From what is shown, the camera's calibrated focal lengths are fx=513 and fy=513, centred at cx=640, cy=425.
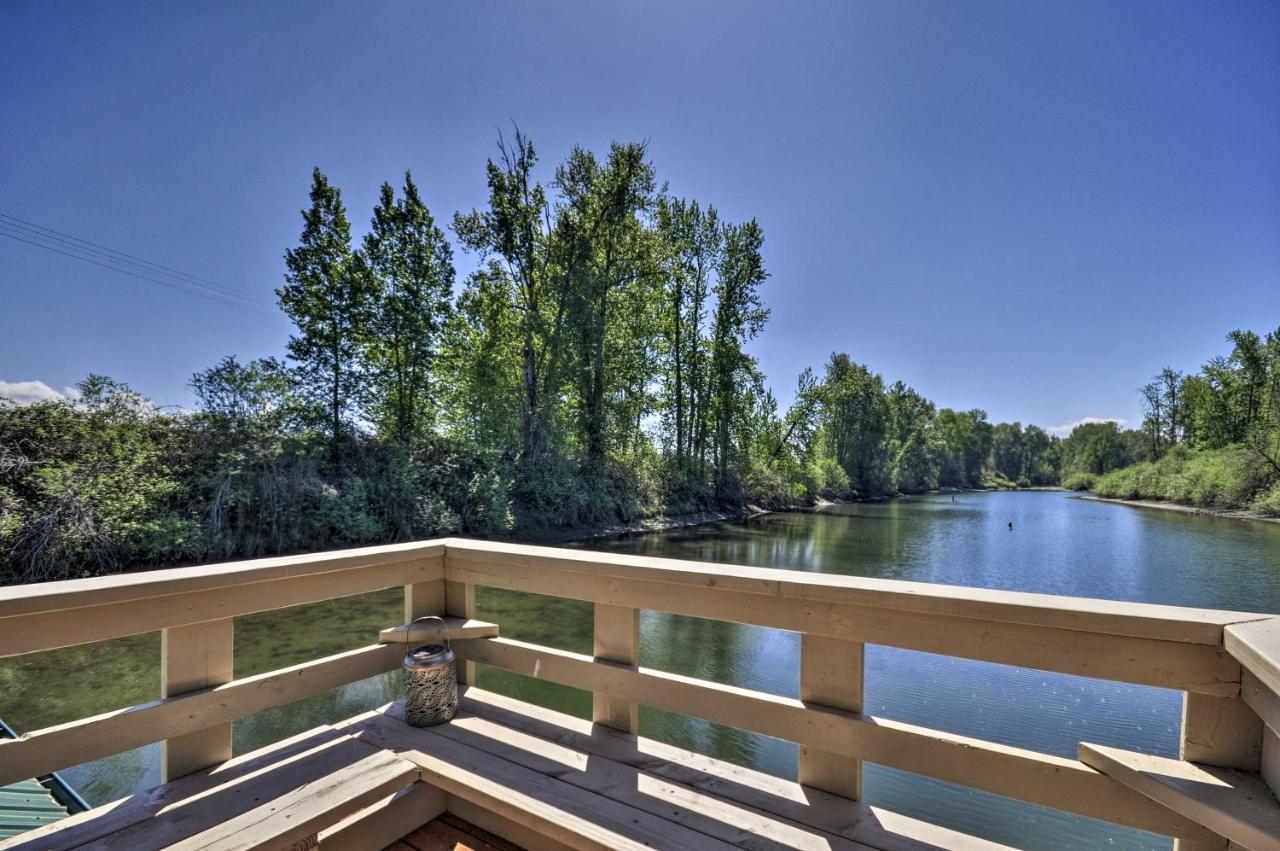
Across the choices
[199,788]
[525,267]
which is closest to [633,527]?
[525,267]

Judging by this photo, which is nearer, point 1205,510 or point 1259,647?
point 1259,647

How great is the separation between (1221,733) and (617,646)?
120cm

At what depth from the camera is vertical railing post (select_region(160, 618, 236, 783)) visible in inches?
46.8

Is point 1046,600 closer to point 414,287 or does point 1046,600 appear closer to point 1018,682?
point 1018,682

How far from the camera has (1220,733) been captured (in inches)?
33.1

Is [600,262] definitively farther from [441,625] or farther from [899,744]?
[899,744]

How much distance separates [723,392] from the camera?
2070 centimetres

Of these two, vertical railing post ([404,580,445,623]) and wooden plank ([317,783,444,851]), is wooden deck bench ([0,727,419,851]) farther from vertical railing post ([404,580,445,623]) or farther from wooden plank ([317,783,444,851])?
vertical railing post ([404,580,445,623])

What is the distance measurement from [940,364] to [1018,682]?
37.4 metres

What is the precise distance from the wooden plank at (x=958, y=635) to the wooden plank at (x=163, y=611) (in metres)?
0.64

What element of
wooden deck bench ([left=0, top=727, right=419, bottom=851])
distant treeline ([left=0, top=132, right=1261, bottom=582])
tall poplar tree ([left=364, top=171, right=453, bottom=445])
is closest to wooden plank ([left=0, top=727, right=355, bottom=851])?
wooden deck bench ([left=0, top=727, right=419, bottom=851])

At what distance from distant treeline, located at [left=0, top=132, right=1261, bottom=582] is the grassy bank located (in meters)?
18.5

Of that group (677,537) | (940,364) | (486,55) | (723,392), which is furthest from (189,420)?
(940,364)

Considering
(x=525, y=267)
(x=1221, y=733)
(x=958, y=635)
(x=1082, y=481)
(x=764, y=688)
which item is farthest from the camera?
(x=1082, y=481)
